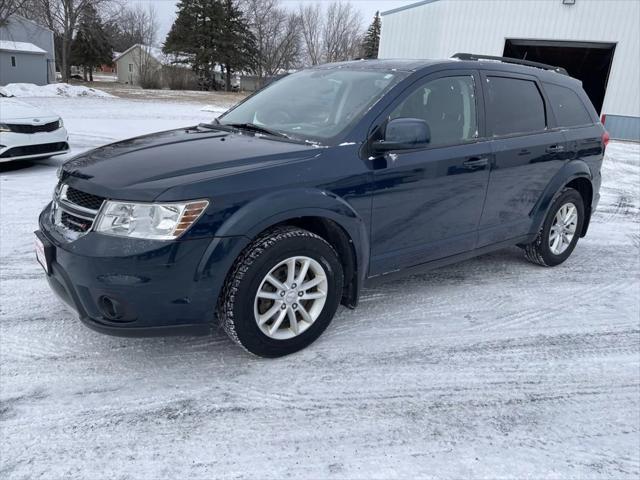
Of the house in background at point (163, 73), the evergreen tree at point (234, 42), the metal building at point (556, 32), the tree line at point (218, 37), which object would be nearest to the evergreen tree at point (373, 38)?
the tree line at point (218, 37)

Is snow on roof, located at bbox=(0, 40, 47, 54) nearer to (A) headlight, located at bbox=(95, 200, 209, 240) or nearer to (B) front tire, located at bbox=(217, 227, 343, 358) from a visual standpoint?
(A) headlight, located at bbox=(95, 200, 209, 240)

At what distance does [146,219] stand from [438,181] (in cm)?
201

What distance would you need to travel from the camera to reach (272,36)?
59.8m

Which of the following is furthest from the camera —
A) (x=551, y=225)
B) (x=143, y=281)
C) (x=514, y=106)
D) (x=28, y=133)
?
(x=28, y=133)

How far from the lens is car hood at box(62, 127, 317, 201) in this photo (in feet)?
9.07

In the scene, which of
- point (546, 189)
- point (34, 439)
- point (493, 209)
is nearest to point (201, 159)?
point (34, 439)

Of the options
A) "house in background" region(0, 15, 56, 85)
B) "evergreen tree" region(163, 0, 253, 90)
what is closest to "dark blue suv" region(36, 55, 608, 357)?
"house in background" region(0, 15, 56, 85)

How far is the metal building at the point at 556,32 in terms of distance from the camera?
17.9 meters

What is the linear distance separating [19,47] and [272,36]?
2599cm

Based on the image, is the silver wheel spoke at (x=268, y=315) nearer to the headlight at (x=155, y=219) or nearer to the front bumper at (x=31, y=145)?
the headlight at (x=155, y=219)

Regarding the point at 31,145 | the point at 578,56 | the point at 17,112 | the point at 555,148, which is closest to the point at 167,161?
the point at 555,148

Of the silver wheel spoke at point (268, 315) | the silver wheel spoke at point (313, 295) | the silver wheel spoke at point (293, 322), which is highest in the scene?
the silver wheel spoke at point (313, 295)

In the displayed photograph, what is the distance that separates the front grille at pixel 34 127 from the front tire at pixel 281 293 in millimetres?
6573

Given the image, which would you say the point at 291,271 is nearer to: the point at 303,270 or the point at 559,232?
the point at 303,270
